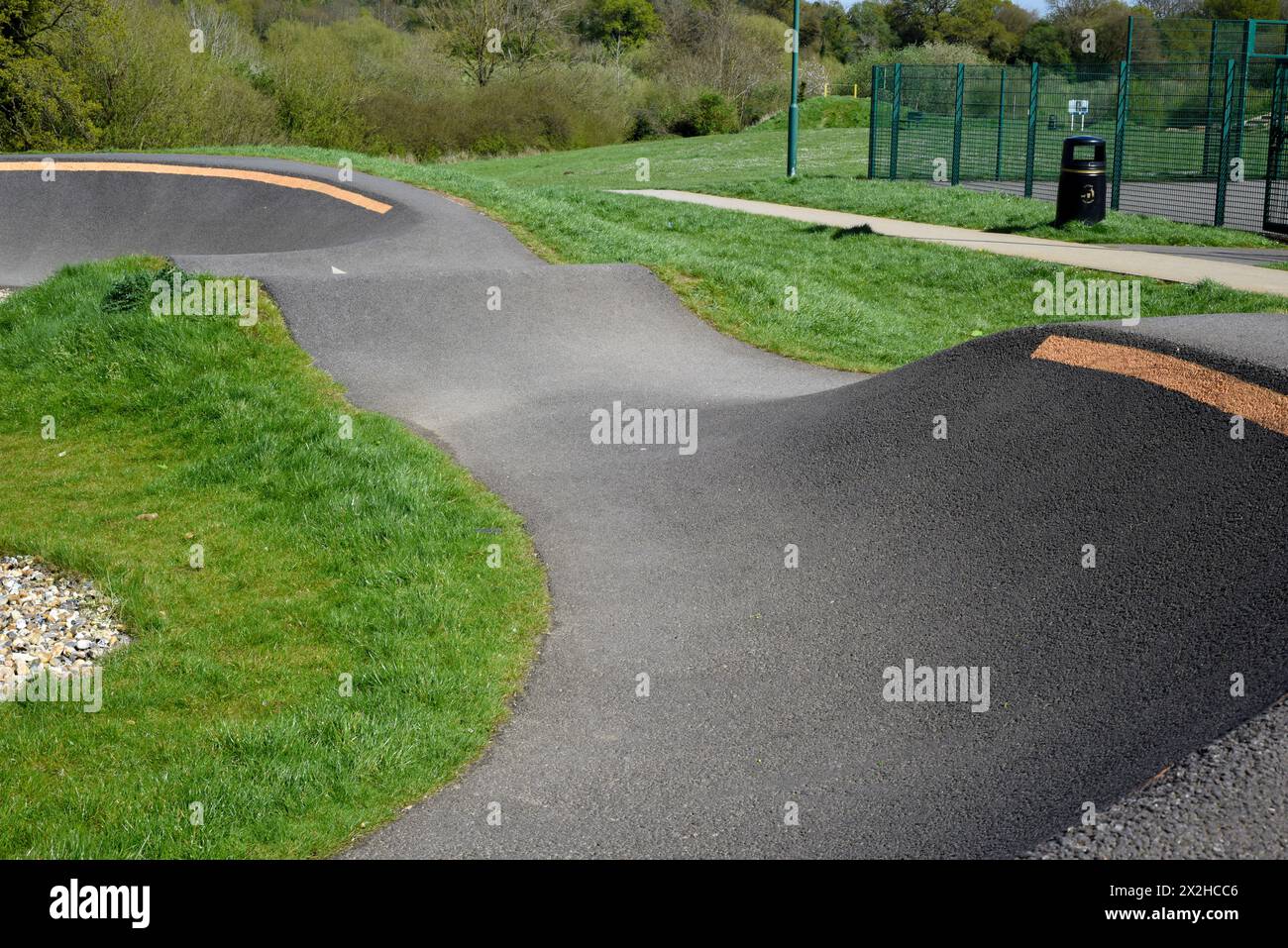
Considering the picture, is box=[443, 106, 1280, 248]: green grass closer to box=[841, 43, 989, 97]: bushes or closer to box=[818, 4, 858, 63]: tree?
box=[841, 43, 989, 97]: bushes

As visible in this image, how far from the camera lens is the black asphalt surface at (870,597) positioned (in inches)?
183

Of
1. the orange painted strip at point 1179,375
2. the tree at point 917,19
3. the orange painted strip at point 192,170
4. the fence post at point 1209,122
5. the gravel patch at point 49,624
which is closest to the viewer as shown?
the gravel patch at point 49,624

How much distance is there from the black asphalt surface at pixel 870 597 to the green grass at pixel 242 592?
0.33m

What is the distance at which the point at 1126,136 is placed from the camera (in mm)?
26859

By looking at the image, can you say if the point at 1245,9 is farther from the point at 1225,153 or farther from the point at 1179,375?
the point at 1179,375

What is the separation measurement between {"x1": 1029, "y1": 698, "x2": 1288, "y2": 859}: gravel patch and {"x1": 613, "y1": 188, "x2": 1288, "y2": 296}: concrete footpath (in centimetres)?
1072

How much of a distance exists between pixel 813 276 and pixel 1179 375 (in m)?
9.80

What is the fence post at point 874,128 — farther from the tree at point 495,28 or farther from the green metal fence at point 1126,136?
the tree at point 495,28

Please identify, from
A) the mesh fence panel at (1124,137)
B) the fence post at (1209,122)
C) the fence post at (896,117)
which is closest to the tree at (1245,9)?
the mesh fence panel at (1124,137)
